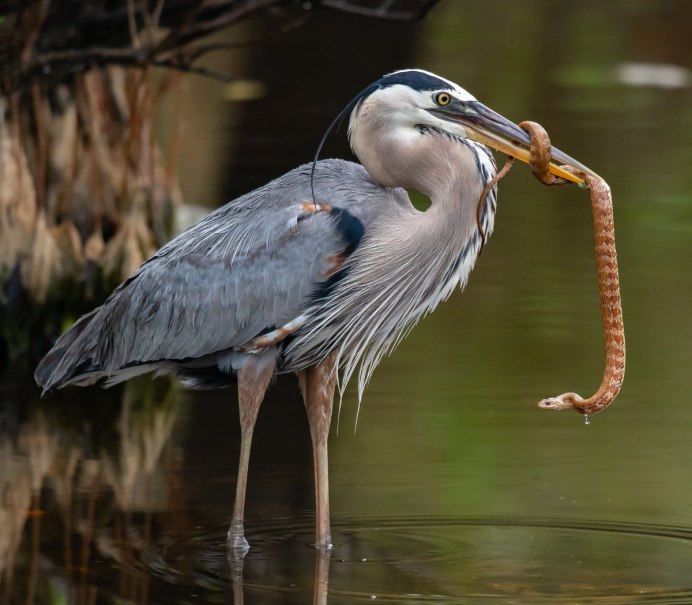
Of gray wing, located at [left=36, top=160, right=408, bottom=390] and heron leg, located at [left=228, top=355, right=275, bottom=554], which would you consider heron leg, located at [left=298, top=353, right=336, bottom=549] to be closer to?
heron leg, located at [left=228, top=355, right=275, bottom=554]

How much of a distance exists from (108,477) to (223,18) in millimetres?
2684

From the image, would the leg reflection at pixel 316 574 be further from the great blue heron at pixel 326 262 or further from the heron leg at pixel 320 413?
the heron leg at pixel 320 413

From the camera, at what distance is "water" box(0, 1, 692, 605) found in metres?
5.70

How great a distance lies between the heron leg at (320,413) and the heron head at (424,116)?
88 cm

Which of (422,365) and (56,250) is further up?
(56,250)

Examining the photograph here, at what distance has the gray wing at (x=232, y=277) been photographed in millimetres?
6242

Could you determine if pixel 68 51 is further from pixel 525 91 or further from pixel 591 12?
pixel 591 12

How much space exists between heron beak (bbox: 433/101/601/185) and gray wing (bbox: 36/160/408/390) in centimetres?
52

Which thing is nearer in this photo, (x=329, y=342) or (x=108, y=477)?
(x=329, y=342)

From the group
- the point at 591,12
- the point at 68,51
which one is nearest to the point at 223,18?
the point at 68,51

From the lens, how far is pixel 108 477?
7.14 metres

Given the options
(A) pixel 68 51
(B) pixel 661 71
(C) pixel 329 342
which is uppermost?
(B) pixel 661 71

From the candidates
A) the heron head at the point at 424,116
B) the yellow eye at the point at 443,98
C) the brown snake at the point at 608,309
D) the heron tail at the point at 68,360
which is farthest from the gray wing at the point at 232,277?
the brown snake at the point at 608,309

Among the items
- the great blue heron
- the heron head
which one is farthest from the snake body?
the great blue heron
